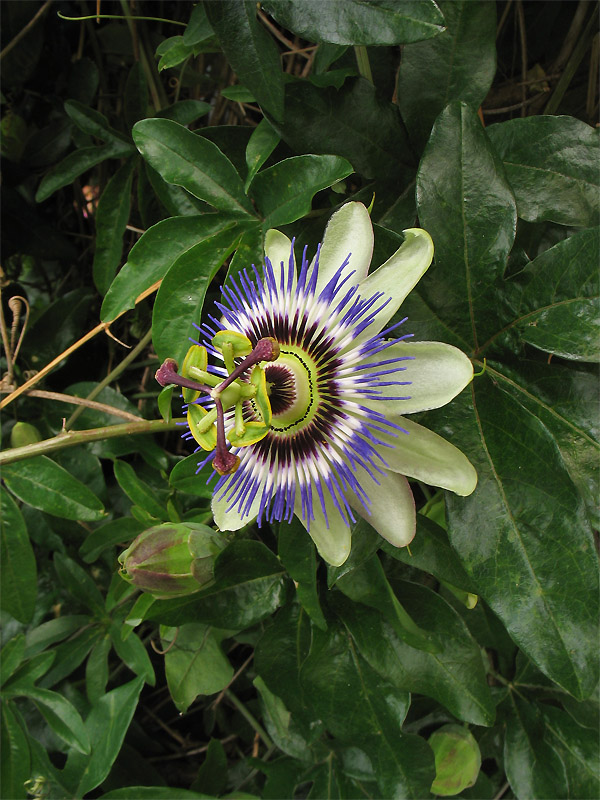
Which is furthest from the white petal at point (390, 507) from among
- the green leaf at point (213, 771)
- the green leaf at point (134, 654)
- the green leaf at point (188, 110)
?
the green leaf at point (213, 771)

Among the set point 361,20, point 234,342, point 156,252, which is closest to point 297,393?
point 234,342

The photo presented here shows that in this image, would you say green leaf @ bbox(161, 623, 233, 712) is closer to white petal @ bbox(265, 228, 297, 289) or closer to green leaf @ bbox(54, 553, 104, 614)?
green leaf @ bbox(54, 553, 104, 614)

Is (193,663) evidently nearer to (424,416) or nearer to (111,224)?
(424,416)

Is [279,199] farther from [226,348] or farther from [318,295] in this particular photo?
[226,348]

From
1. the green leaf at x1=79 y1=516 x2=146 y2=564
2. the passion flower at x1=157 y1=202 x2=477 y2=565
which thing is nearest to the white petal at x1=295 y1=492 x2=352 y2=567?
the passion flower at x1=157 y1=202 x2=477 y2=565

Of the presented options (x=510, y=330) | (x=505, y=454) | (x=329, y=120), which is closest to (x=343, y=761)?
(x=505, y=454)

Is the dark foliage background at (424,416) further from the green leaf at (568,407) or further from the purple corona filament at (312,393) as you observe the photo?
the purple corona filament at (312,393)
